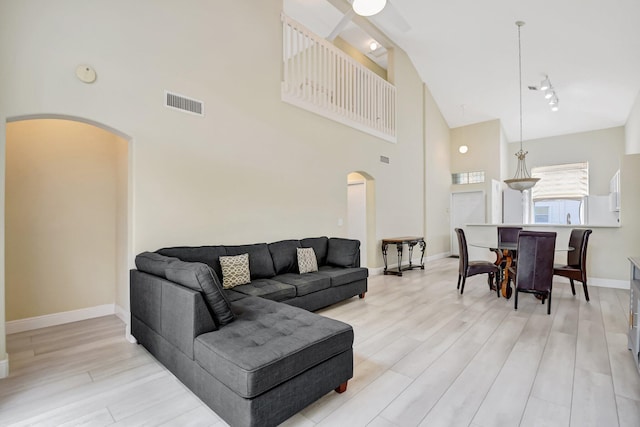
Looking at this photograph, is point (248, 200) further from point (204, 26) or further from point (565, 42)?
point (565, 42)

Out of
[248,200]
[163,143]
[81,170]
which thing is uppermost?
[163,143]

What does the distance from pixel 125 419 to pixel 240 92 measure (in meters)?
3.60

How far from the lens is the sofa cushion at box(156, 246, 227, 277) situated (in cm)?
321

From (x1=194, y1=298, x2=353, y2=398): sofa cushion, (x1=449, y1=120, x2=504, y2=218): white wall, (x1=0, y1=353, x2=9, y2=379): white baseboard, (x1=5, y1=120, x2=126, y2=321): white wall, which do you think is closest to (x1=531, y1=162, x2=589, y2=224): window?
(x1=449, y1=120, x2=504, y2=218): white wall

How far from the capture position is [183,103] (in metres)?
3.51

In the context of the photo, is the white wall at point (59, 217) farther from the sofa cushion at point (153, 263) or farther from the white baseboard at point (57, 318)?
the sofa cushion at point (153, 263)

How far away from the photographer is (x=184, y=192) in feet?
11.5

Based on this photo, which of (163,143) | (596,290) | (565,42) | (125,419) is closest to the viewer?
(125,419)

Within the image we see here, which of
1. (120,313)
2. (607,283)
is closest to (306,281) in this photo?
(120,313)

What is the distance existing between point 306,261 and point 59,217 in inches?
117

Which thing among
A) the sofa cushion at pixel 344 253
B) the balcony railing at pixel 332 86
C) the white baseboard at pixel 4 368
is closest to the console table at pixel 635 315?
the sofa cushion at pixel 344 253

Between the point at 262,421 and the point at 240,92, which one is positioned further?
the point at 240,92

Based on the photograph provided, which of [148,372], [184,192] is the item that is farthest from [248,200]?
[148,372]

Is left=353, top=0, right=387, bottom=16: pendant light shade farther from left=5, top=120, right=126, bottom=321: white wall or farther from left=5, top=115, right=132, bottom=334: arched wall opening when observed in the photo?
left=5, top=120, right=126, bottom=321: white wall
